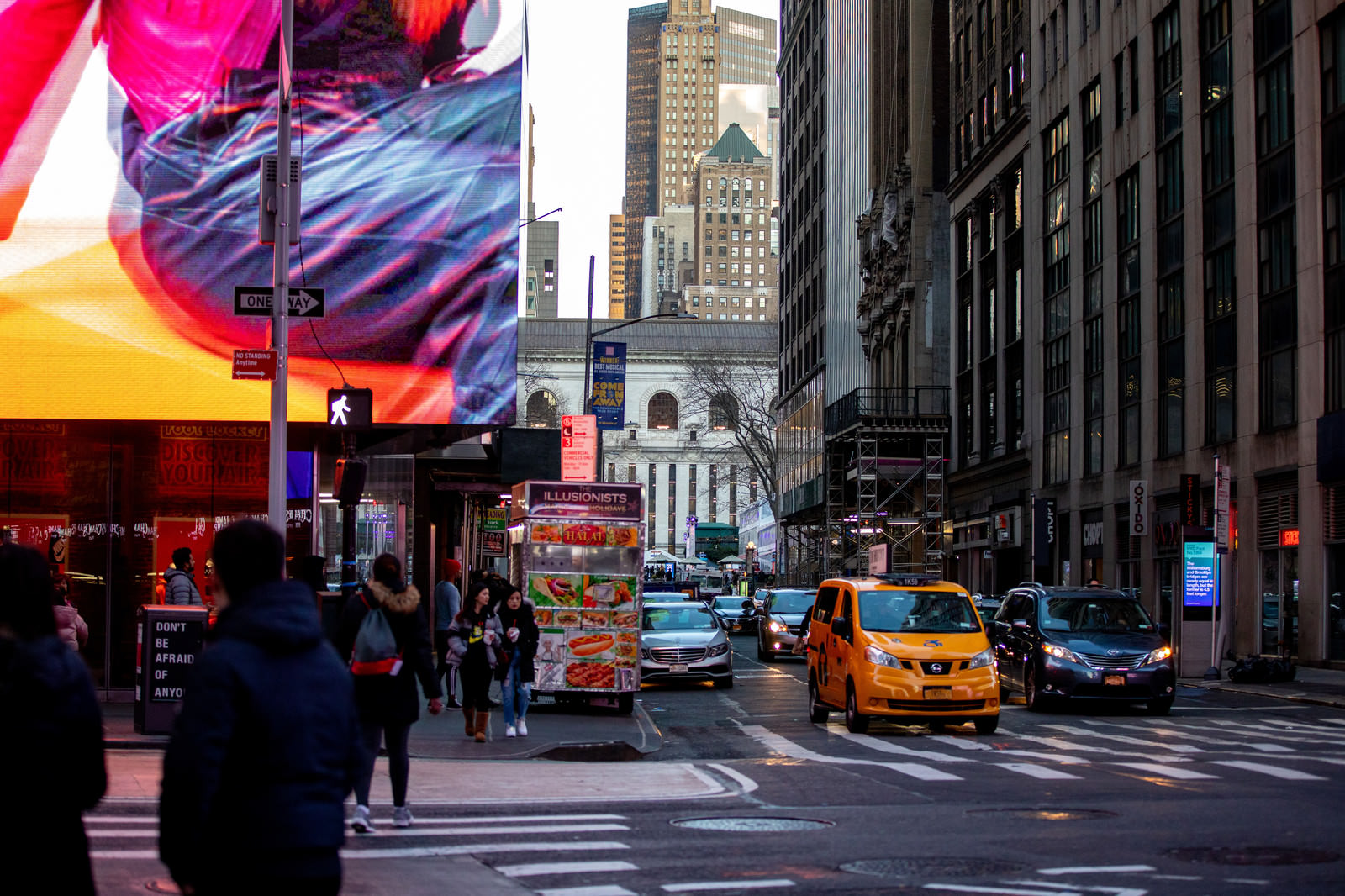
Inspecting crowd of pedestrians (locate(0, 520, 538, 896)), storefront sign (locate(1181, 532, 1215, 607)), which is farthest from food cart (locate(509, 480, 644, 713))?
crowd of pedestrians (locate(0, 520, 538, 896))

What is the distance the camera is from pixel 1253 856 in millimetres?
10188

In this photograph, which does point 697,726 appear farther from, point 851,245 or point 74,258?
point 851,245

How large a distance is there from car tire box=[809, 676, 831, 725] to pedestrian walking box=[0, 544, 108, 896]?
57.3 ft

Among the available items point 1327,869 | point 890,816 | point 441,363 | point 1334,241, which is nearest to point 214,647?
point 1327,869

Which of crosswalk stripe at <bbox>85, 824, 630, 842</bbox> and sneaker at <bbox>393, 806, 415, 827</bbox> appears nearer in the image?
crosswalk stripe at <bbox>85, 824, 630, 842</bbox>

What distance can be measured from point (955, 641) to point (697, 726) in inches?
148

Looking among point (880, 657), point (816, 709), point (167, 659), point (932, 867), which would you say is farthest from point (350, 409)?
point (932, 867)

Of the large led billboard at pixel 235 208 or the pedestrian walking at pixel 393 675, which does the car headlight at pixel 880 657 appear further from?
the pedestrian walking at pixel 393 675

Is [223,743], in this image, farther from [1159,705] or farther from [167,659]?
[1159,705]

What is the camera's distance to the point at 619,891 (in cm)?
903

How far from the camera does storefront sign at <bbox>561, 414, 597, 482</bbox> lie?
3641cm

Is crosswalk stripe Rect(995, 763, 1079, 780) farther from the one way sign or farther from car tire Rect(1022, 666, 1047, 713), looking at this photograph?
the one way sign

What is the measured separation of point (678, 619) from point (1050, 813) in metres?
19.0

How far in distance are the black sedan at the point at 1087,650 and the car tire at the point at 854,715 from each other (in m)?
3.82
